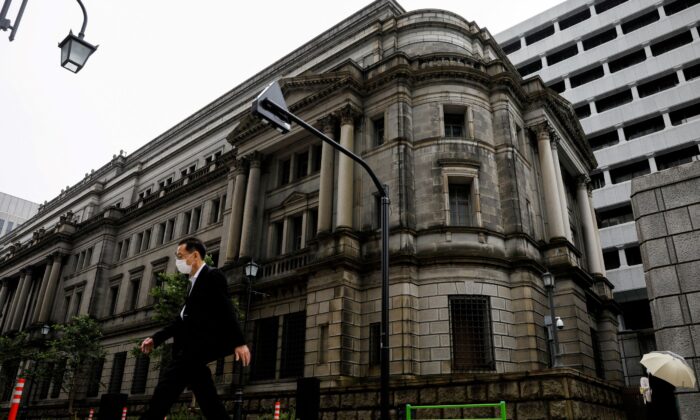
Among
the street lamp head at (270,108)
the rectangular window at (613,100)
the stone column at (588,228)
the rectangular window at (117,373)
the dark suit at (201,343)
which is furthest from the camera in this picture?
the rectangular window at (613,100)

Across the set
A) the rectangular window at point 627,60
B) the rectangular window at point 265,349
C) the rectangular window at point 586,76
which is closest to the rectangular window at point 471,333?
the rectangular window at point 265,349

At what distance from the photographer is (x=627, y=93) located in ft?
169

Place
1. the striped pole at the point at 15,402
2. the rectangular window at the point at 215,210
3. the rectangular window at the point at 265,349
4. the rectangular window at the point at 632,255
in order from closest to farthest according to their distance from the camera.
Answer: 1. the striped pole at the point at 15,402
2. the rectangular window at the point at 265,349
3. the rectangular window at the point at 215,210
4. the rectangular window at the point at 632,255

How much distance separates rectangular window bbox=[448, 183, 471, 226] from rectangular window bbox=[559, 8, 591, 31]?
42654mm

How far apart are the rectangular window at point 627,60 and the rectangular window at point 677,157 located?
35.9ft

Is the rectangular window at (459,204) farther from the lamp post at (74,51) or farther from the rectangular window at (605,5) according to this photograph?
the rectangular window at (605,5)

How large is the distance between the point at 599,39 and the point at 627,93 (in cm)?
779

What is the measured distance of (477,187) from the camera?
24.1 m

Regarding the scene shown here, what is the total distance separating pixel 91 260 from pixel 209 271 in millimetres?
45580

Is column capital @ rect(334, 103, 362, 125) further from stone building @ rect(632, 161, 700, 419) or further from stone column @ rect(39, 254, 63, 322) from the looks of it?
stone column @ rect(39, 254, 63, 322)

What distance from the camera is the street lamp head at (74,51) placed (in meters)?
11.4

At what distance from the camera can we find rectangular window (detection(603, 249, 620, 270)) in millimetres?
46125

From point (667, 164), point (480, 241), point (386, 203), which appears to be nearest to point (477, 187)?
point (480, 241)

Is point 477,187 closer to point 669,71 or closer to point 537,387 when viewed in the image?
point 537,387
